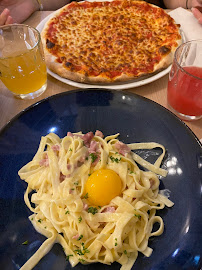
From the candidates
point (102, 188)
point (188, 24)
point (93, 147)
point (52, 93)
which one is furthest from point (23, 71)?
point (188, 24)

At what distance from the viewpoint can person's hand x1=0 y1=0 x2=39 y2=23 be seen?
432cm

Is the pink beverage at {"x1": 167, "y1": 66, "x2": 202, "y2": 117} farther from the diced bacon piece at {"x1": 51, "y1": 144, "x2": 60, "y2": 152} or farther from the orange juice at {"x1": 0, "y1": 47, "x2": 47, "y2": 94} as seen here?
the orange juice at {"x1": 0, "y1": 47, "x2": 47, "y2": 94}

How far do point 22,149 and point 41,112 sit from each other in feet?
1.49

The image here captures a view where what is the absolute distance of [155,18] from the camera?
14.0ft

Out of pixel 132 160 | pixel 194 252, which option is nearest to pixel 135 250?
pixel 194 252

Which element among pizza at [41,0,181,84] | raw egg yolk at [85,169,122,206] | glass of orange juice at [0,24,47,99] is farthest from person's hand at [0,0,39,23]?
raw egg yolk at [85,169,122,206]

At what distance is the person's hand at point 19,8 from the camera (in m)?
4.32

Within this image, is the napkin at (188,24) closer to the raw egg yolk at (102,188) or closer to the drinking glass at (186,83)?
the drinking glass at (186,83)

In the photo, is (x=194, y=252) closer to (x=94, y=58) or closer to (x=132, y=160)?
(x=132, y=160)

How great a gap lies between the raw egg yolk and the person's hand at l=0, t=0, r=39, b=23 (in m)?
Result: 3.25

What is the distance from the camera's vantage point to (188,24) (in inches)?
158

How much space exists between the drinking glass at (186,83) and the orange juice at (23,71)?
4.89 ft

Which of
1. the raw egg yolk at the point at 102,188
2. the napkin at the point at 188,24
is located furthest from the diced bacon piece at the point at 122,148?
the napkin at the point at 188,24

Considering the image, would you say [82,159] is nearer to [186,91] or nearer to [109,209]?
[109,209]
